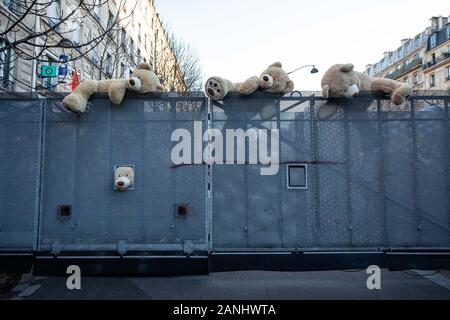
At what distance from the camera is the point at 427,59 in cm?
4934

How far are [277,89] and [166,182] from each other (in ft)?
6.48

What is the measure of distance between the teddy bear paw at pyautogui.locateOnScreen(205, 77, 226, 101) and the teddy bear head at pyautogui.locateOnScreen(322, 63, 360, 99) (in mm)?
1398

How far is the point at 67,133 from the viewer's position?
446 cm

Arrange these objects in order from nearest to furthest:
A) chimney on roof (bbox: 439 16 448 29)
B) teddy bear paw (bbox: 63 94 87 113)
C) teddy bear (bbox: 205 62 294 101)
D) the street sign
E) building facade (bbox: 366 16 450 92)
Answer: teddy bear paw (bbox: 63 94 87 113)
teddy bear (bbox: 205 62 294 101)
the street sign
building facade (bbox: 366 16 450 92)
chimney on roof (bbox: 439 16 448 29)

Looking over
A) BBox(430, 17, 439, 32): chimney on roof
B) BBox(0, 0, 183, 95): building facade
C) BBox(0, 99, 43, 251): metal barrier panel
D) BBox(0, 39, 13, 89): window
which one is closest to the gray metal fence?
BBox(0, 99, 43, 251): metal barrier panel

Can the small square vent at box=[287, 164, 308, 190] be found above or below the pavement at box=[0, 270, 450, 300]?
above

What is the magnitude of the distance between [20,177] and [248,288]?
3950mm

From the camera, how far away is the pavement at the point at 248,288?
5.28 metres

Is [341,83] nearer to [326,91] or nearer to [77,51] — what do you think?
[326,91]

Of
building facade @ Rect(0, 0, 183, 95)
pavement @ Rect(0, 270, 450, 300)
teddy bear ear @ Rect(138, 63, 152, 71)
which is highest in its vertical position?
building facade @ Rect(0, 0, 183, 95)

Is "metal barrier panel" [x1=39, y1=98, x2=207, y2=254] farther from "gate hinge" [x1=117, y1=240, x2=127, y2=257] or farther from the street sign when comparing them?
the street sign

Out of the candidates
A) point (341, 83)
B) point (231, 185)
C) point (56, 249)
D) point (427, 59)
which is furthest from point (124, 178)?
point (427, 59)

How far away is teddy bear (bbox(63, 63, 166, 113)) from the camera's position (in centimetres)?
429
